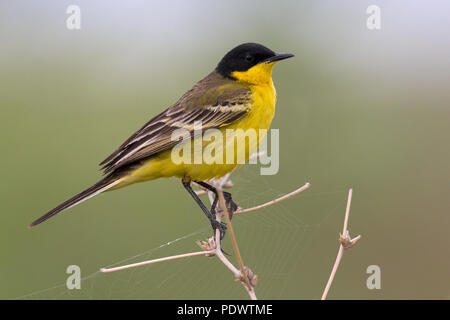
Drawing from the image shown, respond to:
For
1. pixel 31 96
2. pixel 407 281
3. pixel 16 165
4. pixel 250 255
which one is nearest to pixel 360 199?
pixel 407 281

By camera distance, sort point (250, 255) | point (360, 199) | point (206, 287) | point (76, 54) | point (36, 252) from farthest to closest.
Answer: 1. point (76, 54)
2. point (360, 199)
3. point (36, 252)
4. point (250, 255)
5. point (206, 287)

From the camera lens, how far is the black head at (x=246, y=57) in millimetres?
4059

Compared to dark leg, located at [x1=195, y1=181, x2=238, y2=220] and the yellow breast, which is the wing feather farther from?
dark leg, located at [x1=195, y1=181, x2=238, y2=220]

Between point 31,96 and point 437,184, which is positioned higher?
point 31,96

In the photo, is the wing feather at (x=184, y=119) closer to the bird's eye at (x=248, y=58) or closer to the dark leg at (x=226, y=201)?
the bird's eye at (x=248, y=58)

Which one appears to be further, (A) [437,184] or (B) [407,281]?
(A) [437,184]

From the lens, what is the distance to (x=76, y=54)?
25.6ft

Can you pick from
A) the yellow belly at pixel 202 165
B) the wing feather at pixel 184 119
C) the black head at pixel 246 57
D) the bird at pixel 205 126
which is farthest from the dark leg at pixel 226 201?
the black head at pixel 246 57

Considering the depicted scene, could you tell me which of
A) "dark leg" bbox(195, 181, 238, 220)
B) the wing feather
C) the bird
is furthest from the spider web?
the wing feather

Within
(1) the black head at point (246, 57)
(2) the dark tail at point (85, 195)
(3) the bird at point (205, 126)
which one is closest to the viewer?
(2) the dark tail at point (85, 195)

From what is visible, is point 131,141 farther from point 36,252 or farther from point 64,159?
point 64,159

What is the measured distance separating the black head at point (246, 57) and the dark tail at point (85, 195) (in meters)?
1.29

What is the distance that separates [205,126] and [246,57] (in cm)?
73

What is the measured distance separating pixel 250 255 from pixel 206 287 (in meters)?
0.51
